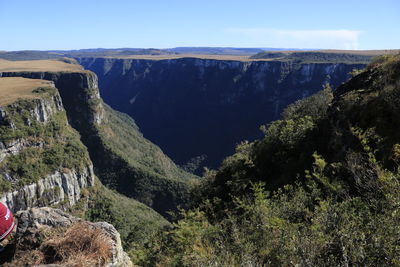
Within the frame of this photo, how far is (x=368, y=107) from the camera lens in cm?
2105

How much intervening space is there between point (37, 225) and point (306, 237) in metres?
8.58

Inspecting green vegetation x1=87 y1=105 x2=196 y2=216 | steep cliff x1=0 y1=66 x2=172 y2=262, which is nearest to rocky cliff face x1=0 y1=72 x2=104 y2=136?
green vegetation x1=87 y1=105 x2=196 y2=216

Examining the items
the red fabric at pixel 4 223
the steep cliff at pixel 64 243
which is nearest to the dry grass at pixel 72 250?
the steep cliff at pixel 64 243

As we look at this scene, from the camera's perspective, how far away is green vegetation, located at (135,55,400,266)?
8.87m

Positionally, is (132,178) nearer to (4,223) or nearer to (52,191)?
(52,191)

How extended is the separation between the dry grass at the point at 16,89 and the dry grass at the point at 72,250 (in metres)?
86.4

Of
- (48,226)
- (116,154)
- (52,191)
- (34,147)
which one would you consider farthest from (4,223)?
(116,154)

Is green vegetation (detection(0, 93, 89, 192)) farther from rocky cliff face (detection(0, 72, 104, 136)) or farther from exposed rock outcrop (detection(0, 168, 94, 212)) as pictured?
rocky cliff face (detection(0, 72, 104, 136))

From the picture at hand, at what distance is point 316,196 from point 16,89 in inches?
4348

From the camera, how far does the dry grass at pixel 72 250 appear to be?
9.24 meters

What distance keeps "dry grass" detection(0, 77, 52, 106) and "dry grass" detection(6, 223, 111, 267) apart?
284ft

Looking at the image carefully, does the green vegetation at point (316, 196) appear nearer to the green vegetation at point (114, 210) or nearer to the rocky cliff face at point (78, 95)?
the green vegetation at point (114, 210)

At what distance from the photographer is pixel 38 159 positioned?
82.4 m

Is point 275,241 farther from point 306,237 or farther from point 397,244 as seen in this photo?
point 397,244
